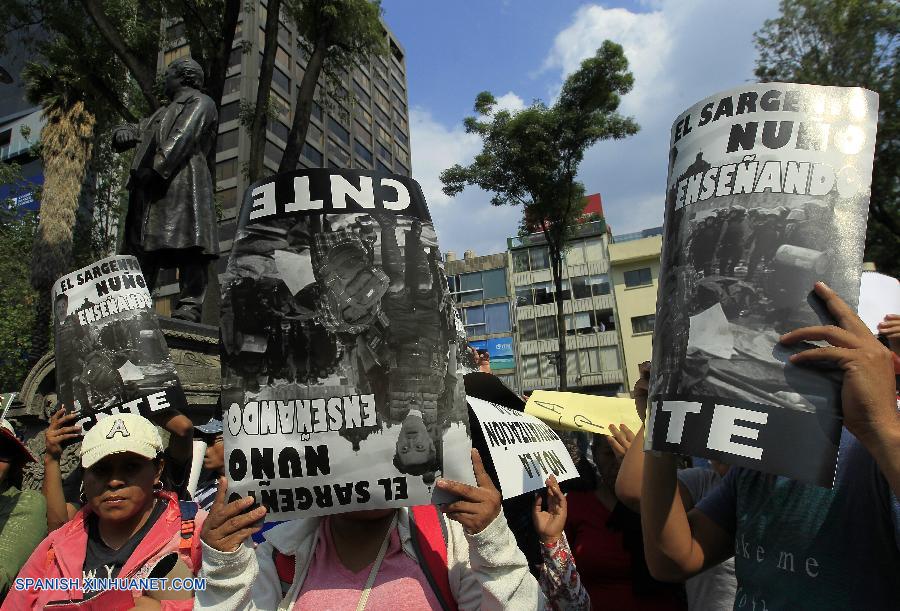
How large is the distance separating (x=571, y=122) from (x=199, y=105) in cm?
1181

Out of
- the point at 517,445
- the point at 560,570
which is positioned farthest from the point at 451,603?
the point at 517,445

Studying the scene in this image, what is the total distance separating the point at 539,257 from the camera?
3662cm

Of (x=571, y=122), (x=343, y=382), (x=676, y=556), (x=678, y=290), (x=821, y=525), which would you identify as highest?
(x=571, y=122)

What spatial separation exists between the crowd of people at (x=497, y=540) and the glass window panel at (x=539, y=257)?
3420cm

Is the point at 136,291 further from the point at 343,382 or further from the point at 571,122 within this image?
the point at 571,122

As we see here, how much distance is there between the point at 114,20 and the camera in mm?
10164

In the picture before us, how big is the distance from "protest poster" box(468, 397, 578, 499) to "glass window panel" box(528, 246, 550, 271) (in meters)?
34.0

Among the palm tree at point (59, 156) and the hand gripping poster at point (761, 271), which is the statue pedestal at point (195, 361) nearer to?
the hand gripping poster at point (761, 271)

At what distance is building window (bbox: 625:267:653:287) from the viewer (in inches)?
1330

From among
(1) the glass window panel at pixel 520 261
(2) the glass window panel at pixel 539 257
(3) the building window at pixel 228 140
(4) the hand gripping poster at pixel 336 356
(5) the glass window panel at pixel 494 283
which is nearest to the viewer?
(4) the hand gripping poster at pixel 336 356

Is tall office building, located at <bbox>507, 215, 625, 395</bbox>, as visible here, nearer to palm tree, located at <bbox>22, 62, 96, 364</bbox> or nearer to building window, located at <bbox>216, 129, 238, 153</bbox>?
building window, located at <bbox>216, 129, 238, 153</bbox>

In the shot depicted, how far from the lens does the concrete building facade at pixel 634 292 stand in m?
32.8

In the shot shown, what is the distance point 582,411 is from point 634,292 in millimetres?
32230

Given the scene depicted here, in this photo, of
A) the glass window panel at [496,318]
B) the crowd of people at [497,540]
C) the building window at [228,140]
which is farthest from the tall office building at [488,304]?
the crowd of people at [497,540]
